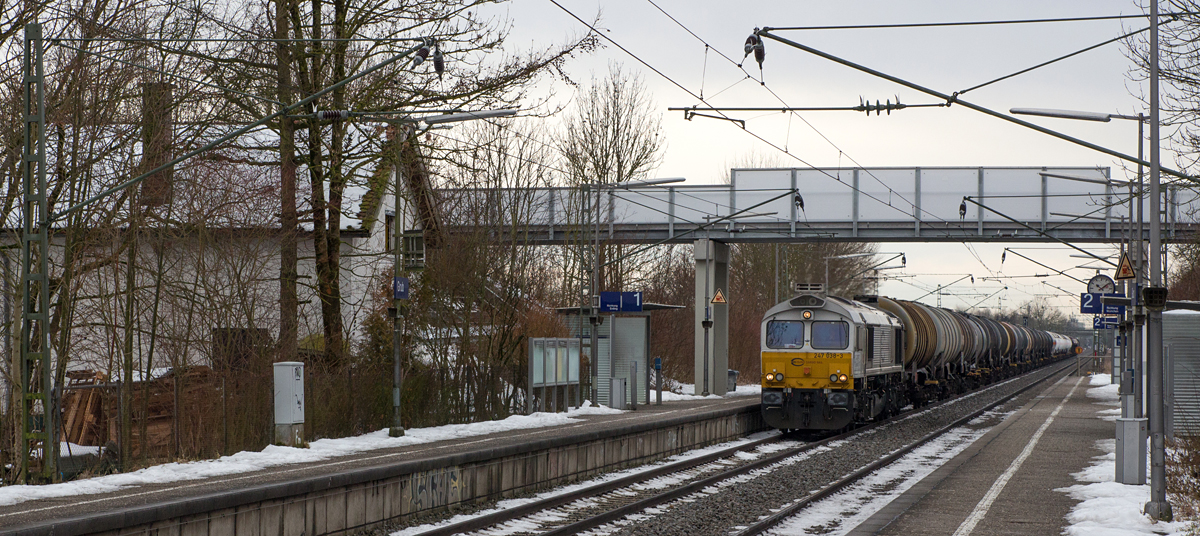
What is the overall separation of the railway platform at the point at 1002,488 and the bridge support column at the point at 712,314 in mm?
10922

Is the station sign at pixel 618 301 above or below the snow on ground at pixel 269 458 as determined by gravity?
above

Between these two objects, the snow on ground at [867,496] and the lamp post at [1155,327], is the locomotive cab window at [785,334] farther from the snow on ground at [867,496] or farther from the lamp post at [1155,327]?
the lamp post at [1155,327]

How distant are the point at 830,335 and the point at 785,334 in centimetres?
103

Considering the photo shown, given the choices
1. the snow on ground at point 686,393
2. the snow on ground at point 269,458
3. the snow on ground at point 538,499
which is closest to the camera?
the snow on ground at point 538,499

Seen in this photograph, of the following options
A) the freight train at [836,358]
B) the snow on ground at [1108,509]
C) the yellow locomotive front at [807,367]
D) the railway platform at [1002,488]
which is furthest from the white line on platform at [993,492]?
→ the yellow locomotive front at [807,367]

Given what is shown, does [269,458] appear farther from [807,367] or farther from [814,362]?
[814,362]

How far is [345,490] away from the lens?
11328 millimetres

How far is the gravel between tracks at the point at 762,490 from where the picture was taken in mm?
12344

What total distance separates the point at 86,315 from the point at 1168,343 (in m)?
19.3

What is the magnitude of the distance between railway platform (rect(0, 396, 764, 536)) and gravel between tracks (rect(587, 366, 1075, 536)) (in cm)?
192

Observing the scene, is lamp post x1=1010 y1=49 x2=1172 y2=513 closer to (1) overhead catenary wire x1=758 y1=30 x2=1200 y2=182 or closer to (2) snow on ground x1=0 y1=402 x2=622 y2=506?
(1) overhead catenary wire x1=758 y1=30 x2=1200 y2=182

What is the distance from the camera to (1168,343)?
21688 mm

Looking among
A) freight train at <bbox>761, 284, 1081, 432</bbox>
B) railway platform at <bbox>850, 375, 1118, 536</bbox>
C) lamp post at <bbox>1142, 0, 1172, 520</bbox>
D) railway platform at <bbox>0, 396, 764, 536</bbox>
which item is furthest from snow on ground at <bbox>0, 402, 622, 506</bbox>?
lamp post at <bbox>1142, 0, 1172, 520</bbox>

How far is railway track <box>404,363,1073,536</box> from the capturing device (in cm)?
1194
